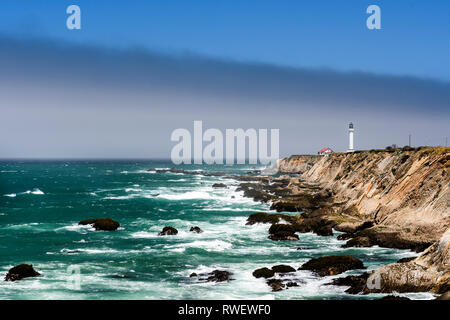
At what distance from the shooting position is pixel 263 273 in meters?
28.0

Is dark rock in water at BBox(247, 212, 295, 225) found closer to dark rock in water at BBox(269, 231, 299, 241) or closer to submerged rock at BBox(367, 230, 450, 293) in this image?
dark rock in water at BBox(269, 231, 299, 241)

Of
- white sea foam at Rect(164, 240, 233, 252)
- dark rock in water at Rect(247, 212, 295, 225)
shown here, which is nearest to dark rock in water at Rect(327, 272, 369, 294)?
white sea foam at Rect(164, 240, 233, 252)

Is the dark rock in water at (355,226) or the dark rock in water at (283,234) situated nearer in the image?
the dark rock in water at (283,234)

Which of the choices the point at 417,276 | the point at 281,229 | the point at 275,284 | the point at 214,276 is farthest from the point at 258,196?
the point at 417,276

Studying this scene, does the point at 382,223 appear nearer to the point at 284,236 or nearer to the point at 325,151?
the point at 284,236

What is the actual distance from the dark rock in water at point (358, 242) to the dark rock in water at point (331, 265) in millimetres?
7853

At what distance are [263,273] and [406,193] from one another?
25.1 m

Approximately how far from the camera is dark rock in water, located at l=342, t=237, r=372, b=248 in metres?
37.3

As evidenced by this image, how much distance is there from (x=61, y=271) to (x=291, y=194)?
5700 cm

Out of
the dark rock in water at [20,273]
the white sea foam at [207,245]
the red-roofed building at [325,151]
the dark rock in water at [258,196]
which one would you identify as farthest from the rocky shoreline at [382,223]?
the red-roofed building at [325,151]

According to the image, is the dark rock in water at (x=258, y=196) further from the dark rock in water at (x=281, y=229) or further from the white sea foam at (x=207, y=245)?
the white sea foam at (x=207, y=245)

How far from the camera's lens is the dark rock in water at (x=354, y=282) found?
24053 mm
